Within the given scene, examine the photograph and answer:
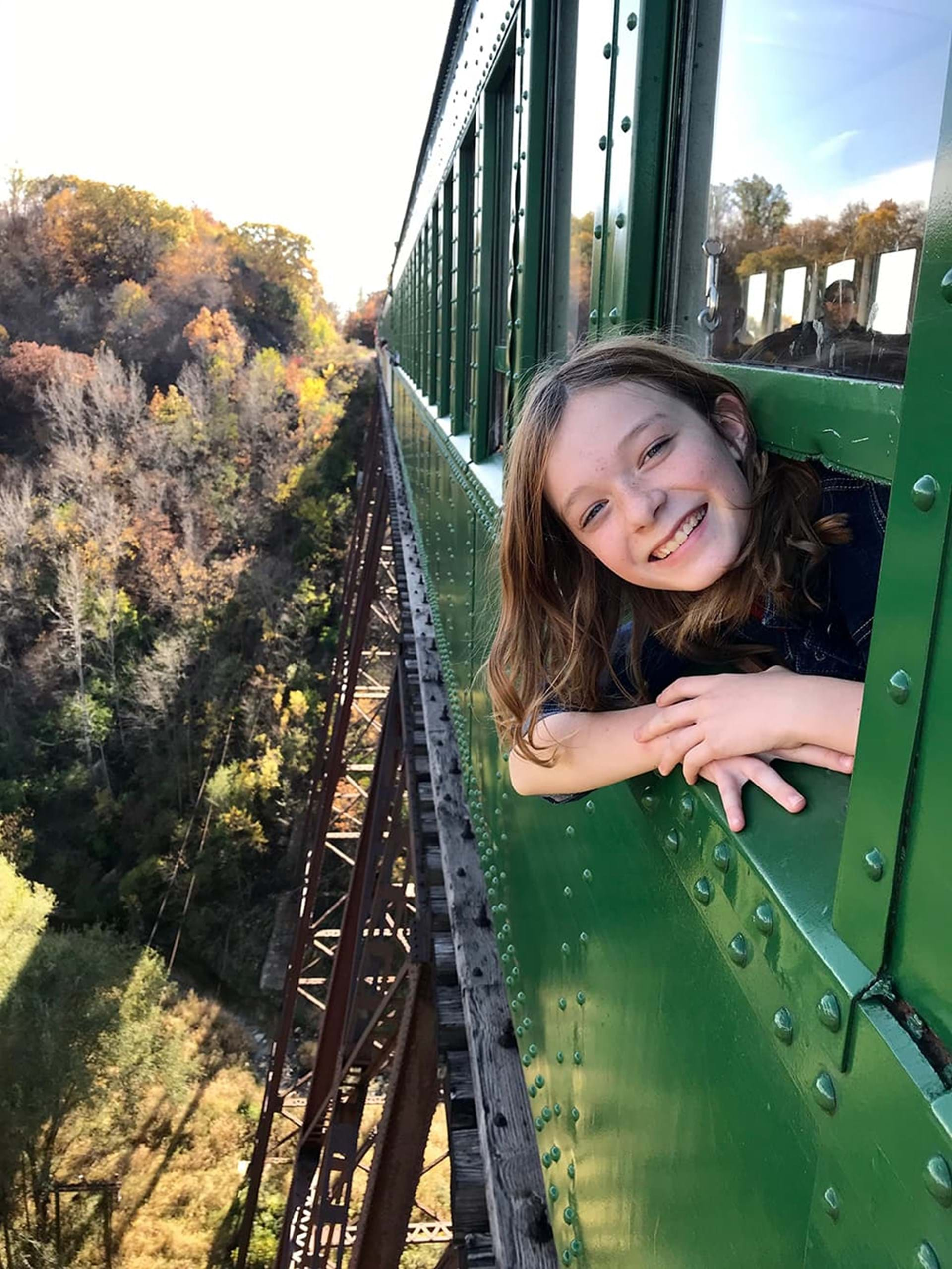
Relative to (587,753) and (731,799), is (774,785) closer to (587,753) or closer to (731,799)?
(731,799)

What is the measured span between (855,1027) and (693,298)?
98 cm

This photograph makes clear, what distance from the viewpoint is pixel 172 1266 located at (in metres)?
12.2

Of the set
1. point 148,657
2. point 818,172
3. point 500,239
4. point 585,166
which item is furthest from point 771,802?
point 148,657

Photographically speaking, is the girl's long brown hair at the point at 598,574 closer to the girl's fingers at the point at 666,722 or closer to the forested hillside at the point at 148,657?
the girl's fingers at the point at 666,722

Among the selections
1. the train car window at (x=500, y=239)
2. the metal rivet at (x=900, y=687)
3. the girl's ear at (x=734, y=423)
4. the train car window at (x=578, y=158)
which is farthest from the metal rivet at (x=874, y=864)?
the train car window at (x=500, y=239)

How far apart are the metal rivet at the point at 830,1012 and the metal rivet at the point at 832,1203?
0.39 ft

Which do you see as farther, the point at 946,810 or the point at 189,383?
the point at 189,383

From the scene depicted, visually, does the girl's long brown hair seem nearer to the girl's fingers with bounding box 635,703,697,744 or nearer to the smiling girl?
the smiling girl

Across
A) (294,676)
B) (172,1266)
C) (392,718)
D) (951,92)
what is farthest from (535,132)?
(294,676)

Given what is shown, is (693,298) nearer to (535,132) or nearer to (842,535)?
(842,535)

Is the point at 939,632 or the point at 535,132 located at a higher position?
the point at 535,132

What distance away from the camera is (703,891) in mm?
940

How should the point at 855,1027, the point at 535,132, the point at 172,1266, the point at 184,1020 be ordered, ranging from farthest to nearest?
the point at 184,1020
the point at 172,1266
the point at 535,132
the point at 855,1027

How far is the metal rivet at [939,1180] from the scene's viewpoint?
0.55m
